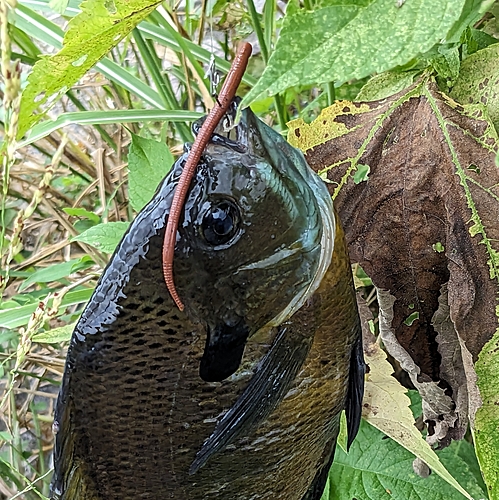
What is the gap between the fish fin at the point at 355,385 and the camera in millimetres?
671

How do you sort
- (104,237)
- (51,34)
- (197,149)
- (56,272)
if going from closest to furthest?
(197,149) < (104,237) < (51,34) < (56,272)

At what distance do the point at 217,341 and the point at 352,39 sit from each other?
27cm

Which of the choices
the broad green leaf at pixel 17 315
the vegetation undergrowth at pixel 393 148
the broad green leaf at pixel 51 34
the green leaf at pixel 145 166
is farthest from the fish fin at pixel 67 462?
the broad green leaf at pixel 51 34

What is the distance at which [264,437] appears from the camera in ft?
2.14

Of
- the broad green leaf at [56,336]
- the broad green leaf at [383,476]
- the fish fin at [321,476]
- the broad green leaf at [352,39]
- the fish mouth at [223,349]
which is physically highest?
the broad green leaf at [352,39]

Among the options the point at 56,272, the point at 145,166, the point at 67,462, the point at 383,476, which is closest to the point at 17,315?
the point at 56,272

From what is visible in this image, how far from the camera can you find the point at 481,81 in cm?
68

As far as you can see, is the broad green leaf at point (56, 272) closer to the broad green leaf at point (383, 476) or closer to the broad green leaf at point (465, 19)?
the broad green leaf at point (383, 476)

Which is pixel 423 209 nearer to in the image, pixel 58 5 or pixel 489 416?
pixel 489 416

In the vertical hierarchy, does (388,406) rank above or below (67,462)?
below

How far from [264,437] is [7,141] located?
1.27 feet

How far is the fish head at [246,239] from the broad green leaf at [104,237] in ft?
1.14

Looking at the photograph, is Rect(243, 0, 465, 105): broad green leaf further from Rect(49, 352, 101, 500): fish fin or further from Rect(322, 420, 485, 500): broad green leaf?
Rect(322, 420, 485, 500): broad green leaf

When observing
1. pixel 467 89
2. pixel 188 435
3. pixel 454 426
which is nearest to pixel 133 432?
pixel 188 435
